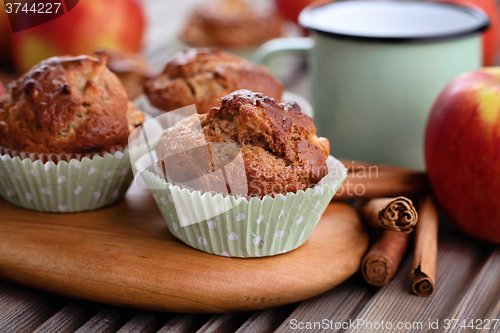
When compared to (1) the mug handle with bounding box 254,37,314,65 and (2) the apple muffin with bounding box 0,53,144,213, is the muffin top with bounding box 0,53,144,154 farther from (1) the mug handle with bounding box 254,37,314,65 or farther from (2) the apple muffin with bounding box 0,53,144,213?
(1) the mug handle with bounding box 254,37,314,65

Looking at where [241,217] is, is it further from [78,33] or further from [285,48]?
[78,33]

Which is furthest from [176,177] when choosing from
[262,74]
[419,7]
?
[419,7]

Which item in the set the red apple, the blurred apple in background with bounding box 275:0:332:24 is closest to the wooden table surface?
the red apple

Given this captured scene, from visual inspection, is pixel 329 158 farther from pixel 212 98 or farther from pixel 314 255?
pixel 212 98

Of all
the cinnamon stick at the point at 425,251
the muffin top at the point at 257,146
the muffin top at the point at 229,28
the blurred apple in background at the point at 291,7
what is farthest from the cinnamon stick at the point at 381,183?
the blurred apple in background at the point at 291,7

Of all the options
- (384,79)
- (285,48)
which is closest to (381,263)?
(384,79)
